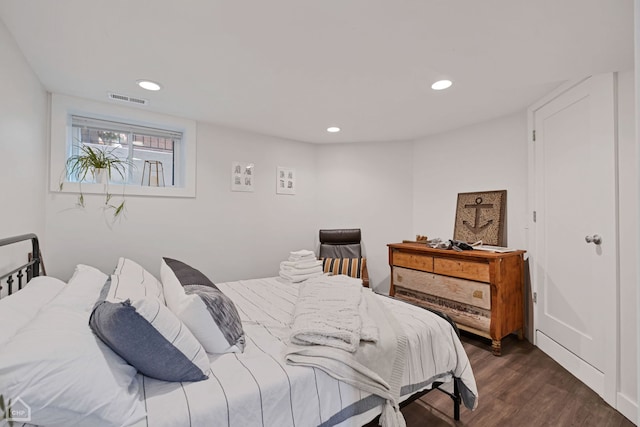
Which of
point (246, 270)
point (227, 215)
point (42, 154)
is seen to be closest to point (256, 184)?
point (227, 215)

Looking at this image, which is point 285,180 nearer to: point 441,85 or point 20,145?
point 441,85

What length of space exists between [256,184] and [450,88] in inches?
90.0

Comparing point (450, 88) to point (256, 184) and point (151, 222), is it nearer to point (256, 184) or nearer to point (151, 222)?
point (256, 184)

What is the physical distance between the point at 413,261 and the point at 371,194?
122 cm

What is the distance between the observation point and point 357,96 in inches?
97.2

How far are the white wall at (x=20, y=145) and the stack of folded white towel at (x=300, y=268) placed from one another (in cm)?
193

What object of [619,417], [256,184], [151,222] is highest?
[256,184]

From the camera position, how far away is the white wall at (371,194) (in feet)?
13.1

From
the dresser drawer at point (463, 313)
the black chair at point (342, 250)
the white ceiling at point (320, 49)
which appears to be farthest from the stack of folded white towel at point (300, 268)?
the white ceiling at point (320, 49)

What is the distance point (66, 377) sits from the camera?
2.72 ft

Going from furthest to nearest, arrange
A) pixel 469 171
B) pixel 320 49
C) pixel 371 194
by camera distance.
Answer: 1. pixel 371 194
2. pixel 469 171
3. pixel 320 49

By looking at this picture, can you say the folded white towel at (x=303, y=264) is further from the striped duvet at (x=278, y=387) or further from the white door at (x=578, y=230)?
the white door at (x=578, y=230)

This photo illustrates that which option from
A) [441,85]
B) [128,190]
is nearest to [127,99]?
[128,190]

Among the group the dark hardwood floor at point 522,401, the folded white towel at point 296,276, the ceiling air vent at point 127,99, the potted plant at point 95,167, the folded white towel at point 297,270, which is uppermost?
the ceiling air vent at point 127,99
